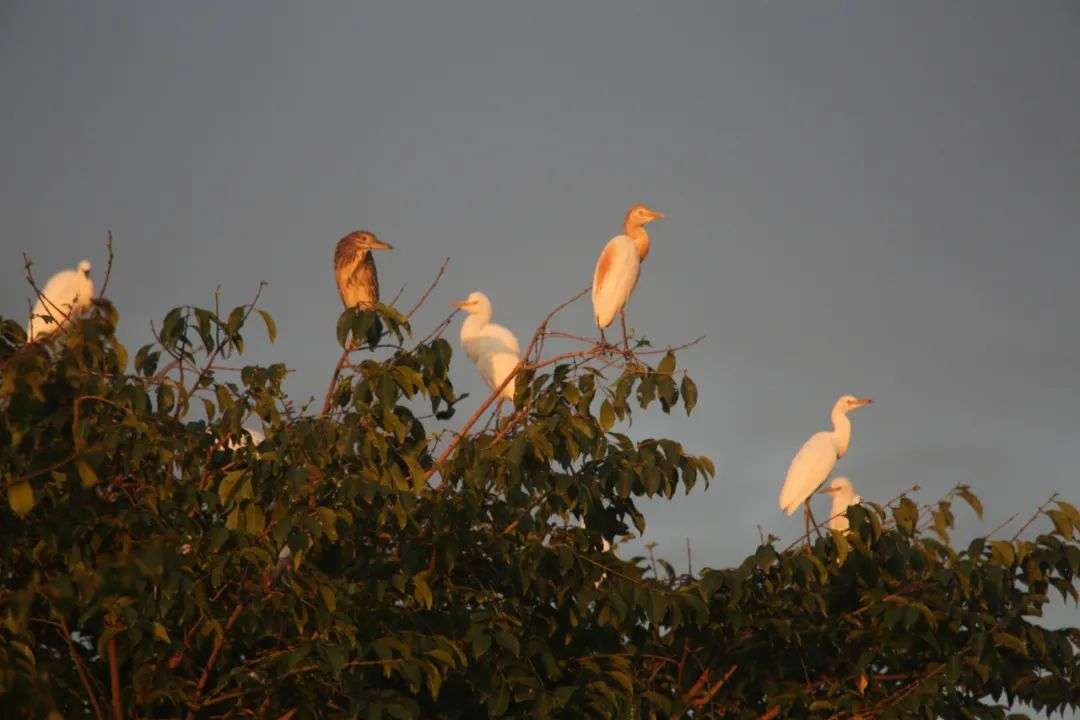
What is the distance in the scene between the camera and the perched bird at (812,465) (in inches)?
420

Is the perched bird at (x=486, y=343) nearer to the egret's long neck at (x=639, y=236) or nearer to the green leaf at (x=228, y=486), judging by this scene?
the egret's long neck at (x=639, y=236)

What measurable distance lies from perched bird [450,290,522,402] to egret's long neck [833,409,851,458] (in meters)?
2.62

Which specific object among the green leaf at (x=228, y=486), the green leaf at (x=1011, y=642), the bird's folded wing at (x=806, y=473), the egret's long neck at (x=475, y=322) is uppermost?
the egret's long neck at (x=475, y=322)

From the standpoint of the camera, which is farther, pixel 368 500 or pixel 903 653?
pixel 903 653

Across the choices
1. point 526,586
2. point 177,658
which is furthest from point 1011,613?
point 177,658

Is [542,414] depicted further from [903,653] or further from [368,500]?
[903,653]

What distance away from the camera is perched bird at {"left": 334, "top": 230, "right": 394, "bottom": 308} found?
934 cm

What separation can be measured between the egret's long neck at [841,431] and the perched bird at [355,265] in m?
3.99

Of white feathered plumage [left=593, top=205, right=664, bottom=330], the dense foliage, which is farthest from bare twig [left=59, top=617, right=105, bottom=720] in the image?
white feathered plumage [left=593, top=205, right=664, bottom=330]

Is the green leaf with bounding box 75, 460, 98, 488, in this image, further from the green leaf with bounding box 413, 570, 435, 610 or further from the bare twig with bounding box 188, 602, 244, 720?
the green leaf with bounding box 413, 570, 435, 610

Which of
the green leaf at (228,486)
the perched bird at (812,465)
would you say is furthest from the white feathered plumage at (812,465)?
the green leaf at (228,486)

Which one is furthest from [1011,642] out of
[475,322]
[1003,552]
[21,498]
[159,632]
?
[475,322]

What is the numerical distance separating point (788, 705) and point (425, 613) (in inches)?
62.1

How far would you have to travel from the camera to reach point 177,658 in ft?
15.6
